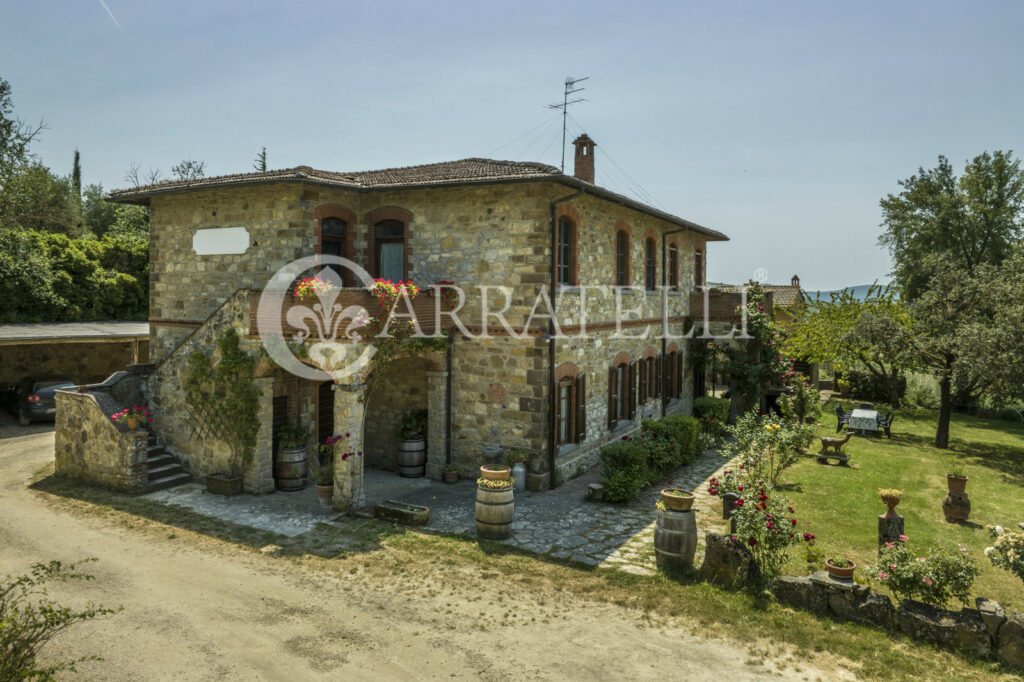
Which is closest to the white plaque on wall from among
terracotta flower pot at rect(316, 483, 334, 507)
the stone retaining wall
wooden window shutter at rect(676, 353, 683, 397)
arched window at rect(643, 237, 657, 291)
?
terracotta flower pot at rect(316, 483, 334, 507)

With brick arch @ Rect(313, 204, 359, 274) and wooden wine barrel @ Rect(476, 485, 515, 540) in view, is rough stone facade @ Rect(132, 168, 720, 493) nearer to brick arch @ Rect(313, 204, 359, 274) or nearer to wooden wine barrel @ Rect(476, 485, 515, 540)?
brick arch @ Rect(313, 204, 359, 274)

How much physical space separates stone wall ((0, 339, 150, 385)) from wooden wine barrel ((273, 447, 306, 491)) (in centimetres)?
1088

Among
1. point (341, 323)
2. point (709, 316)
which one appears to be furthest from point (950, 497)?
point (341, 323)

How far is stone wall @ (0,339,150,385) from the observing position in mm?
19688

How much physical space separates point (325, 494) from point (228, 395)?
281 centimetres

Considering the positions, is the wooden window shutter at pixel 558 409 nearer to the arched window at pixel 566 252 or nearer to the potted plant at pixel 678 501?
the arched window at pixel 566 252

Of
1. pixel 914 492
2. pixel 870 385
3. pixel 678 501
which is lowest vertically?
pixel 914 492

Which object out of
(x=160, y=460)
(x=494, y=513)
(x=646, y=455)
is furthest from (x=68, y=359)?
(x=646, y=455)

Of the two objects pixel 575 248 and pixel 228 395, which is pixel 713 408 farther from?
pixel 228 395

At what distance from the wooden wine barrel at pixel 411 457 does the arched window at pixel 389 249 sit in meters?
3.64

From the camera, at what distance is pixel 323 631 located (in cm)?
702

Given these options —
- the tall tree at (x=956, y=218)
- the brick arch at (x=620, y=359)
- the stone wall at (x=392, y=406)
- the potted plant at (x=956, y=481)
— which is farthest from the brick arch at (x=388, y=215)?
the tall tree at (x=956, y=218)

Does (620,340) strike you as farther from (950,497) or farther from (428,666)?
(428,666)

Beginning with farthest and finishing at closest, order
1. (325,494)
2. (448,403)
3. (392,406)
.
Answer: (392,406), (448,403), (325,494)
